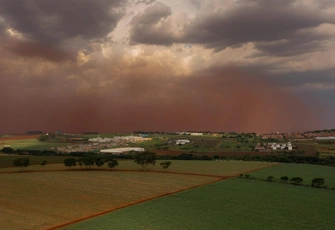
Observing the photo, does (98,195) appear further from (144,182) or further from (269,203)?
(269,203)

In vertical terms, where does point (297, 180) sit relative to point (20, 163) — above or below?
below

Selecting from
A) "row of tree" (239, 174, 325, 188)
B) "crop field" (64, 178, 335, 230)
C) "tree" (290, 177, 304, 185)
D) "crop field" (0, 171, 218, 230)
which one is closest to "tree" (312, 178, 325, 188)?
"row of tree" (239, 174, 325, 188)

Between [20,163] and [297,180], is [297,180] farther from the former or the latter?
[20,163]

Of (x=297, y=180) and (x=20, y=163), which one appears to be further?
(x=20, y=163)

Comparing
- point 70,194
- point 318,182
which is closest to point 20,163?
point 70,194

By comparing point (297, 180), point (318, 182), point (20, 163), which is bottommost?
point (297, 180)

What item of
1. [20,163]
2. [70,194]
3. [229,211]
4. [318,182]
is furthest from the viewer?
[20,163]

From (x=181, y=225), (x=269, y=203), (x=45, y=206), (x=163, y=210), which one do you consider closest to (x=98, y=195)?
(x=45, y=206)

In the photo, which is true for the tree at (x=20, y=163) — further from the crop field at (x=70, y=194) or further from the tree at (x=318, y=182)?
the tree at (x=318, y=182)
